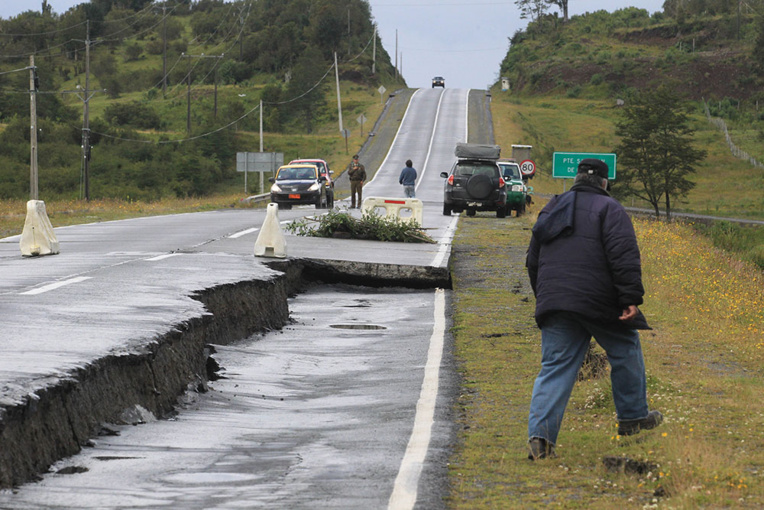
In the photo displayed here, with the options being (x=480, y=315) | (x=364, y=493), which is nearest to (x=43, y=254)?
(x=480, y=315)

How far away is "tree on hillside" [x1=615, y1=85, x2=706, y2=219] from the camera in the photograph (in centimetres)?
5109

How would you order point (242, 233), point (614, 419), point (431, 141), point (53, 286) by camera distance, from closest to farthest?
point (614, 419)
point (53, 286)
point (242, 233)
point (431, 141)

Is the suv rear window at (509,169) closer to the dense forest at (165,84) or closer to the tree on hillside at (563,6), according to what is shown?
the dense forest at (165,84)

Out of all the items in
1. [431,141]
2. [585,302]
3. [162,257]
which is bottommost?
[162,257]

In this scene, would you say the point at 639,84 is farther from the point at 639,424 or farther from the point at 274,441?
the point at 274,441

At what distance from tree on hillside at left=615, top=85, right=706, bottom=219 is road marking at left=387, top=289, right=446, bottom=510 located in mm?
42559

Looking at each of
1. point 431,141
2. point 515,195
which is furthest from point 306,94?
point 515,195

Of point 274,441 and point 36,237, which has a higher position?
point 36,237

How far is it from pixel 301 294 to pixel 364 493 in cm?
1026

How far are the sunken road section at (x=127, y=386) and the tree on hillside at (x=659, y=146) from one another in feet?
137

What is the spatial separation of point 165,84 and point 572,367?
121838 millimetres

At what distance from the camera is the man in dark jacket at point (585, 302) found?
6074mm

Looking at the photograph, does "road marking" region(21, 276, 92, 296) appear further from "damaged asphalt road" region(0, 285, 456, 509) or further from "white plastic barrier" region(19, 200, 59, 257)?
"white plastic barrier" region(19, 200, 59, 257)

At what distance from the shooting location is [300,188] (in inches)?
1470
